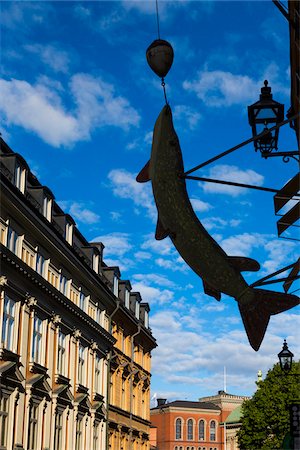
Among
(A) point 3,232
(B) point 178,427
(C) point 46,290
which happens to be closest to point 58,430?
(C) point 46,290

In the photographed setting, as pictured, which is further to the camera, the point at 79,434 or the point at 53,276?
the point at 79,434

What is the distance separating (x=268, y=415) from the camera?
51.8 meters

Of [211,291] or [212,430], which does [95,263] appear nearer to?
[211,291]

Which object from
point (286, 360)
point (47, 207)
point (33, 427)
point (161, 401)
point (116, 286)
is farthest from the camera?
point (161, 401)

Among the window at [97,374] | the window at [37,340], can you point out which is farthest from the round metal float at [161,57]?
the window at [97,374]

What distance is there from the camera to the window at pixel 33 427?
87.7ft

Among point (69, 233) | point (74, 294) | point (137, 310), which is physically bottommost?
point (74, 294)

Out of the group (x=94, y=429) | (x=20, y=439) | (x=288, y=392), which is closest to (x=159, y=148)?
(x=20, y=439)

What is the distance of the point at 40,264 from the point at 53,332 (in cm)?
325

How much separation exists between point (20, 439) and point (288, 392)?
3002cm

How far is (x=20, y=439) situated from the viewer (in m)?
25.3

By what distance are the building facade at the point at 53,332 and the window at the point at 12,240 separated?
0.04 m

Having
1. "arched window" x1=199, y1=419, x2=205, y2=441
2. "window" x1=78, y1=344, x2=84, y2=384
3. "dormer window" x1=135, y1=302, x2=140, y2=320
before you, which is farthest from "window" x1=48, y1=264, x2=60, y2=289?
"arched window" x1=199, y1=419, x2=205, y2=441

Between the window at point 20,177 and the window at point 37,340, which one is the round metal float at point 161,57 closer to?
the window at point 20,177
